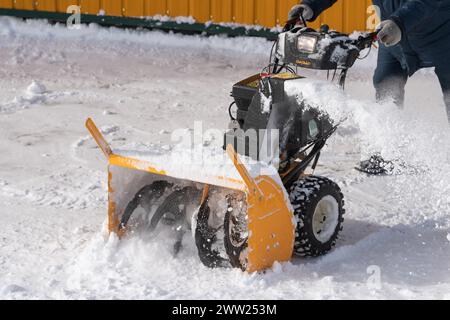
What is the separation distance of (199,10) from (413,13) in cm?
518

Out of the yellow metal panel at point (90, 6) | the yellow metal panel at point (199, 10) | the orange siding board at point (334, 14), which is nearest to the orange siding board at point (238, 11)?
the yellow metal panel at point (199, 10)

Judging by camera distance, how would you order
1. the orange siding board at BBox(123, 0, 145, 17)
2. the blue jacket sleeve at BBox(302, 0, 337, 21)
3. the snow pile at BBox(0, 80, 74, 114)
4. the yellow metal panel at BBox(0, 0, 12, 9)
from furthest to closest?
the orange siding board at BBox(123, 0, 145, 17) → the yellow metal panel at BBox(0, 0, 12, 9) → the snow pile at BBox(0, 80, 74, 114) → the blue jacket sleeve at BBox(302, 0, 337, 21)

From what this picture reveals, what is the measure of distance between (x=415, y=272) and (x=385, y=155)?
34.0 inches

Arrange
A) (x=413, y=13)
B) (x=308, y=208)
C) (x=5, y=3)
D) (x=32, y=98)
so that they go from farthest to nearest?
(x=5, y=3) → (x=32, y=98) → (x=413, y=13) → (x=308, y=208)

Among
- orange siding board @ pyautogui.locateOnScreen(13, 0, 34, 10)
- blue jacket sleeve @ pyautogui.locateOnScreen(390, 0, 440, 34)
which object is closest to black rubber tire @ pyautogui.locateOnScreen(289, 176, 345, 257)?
blue jacket sleeve @ pyautogui.locateOnScreen(390, 0, 440, 34)

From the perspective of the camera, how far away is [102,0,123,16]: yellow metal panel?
9062 millimetres

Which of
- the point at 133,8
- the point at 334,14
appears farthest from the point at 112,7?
the point at 334,14

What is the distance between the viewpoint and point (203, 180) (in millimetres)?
3539

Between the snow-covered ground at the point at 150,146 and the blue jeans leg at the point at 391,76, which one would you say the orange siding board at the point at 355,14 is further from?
the blue jeans leg at the point at 391,76

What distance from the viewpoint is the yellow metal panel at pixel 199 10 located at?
9.20 metres

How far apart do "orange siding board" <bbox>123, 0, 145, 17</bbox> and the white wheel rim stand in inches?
223

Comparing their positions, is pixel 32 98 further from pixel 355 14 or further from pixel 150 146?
pixel 355 14

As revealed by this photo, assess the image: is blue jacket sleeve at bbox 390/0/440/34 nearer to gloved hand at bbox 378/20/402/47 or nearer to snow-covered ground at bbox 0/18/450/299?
gloved hand at bbox 378/20/402/47

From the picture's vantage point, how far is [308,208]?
3.75 meters
